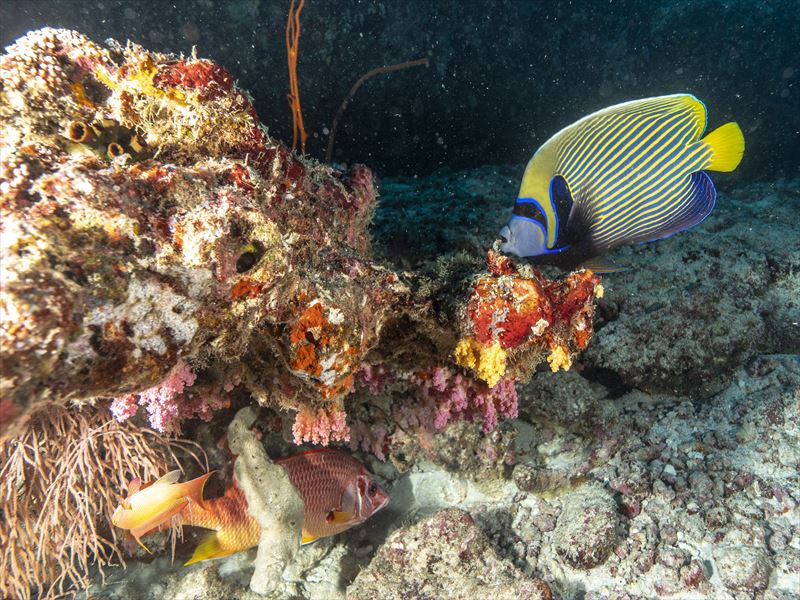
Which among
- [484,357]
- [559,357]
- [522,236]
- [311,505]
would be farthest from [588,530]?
[522,236]

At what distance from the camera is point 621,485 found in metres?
2.68

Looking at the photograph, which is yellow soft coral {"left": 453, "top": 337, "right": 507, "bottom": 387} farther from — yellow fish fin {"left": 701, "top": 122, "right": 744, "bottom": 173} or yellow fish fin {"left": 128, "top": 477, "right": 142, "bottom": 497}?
yellow fish fin {"left": 701, "top": 122, "right": 744, "bottom": 173}

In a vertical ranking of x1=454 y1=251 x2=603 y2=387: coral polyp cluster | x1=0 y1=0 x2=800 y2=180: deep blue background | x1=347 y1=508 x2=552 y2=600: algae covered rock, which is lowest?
x1=347 y1=508 x2=552 y2=600: algae covered rock

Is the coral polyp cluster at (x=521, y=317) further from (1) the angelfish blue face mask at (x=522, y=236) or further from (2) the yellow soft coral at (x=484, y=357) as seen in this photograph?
(1) the angelfish blue face mask at (x=522, y=236)

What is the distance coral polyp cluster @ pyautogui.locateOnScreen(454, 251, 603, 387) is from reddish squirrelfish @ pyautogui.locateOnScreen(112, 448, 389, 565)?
4.11 feet

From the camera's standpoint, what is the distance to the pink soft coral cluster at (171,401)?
1.77 meters

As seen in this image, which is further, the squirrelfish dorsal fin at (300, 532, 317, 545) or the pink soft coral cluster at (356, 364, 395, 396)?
the squirrelfish dorsal fin at (300, 532, 317, 545)

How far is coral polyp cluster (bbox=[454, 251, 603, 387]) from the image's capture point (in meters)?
1.84

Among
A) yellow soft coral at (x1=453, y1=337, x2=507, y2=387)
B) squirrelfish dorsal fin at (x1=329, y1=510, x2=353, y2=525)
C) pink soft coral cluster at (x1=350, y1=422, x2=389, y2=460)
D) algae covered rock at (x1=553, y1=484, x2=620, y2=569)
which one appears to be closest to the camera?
yellow soft coral at (x1=453, y1=337, x2=507, y2=387)

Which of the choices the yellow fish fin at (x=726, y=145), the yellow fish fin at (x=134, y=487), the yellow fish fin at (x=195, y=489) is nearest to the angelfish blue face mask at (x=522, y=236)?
the yellow fish fin at (x=726, y=145)

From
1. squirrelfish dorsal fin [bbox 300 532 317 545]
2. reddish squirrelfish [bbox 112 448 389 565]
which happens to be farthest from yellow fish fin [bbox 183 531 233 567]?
squirrelfish dorsal fin [bbox 300 532 317 545]

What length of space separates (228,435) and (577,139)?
9.06 feet

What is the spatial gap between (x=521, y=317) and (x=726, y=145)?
2.08 meters

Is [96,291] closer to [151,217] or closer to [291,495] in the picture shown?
[151,217]
